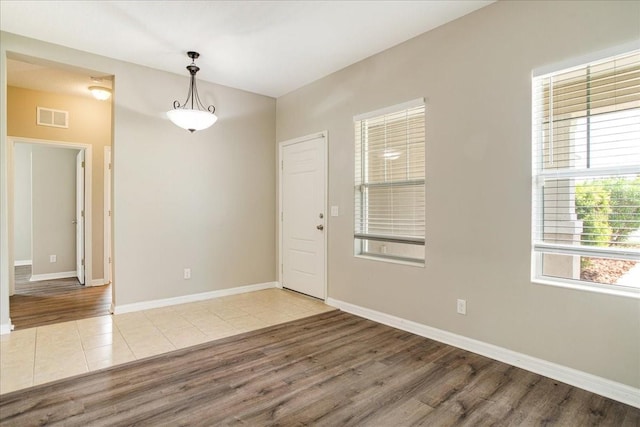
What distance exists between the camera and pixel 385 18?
287 centimetres

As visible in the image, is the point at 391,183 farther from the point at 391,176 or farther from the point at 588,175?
the point at 588,175

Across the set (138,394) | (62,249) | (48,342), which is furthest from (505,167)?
(62,249)

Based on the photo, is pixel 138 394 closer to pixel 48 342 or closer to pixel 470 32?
pixel 48 342

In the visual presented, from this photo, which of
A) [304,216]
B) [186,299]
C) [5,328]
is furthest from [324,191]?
[5,328]

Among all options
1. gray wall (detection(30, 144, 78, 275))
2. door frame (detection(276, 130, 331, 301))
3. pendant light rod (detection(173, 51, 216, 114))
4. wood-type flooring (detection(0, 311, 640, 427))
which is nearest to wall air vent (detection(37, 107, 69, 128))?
gray wall (detection(30, 144, 78, 275))

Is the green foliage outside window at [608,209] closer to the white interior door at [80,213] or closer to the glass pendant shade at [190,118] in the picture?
the glass pendant shade at [190,118]

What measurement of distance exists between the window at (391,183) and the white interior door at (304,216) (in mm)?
592

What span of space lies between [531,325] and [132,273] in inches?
154

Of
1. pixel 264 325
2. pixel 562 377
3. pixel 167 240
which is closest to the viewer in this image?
pixel 562 377

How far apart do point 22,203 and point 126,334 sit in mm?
5905

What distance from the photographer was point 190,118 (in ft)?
11.2

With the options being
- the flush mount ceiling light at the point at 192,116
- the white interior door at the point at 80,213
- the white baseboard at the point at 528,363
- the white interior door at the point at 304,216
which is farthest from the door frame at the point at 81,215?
the white baseboard at the point at 528,363

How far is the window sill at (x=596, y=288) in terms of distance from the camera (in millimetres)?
2092

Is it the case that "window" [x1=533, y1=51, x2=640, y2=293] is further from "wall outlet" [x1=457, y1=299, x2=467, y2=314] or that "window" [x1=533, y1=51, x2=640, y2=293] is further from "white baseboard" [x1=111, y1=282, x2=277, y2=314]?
"white baseboard" [x1=111, y1=282, x2=277, y2=314]
